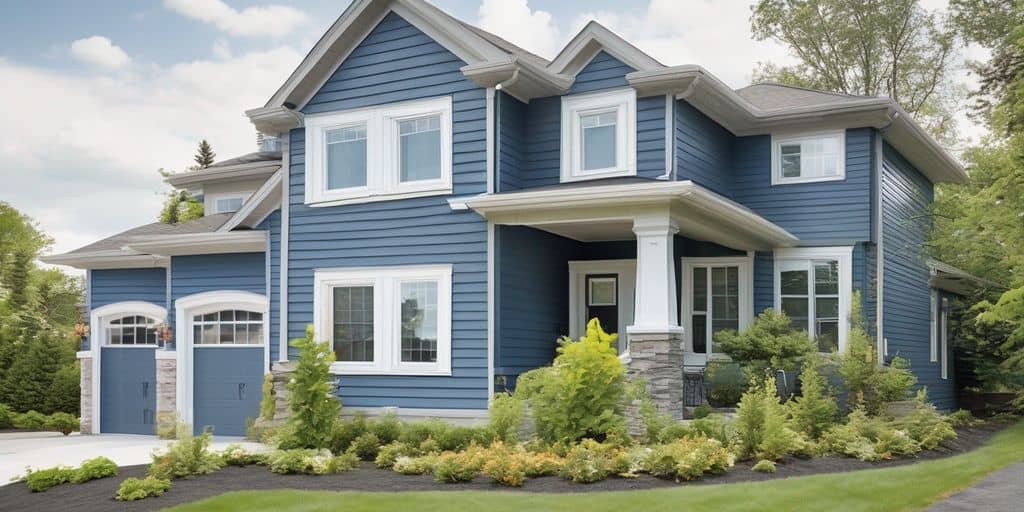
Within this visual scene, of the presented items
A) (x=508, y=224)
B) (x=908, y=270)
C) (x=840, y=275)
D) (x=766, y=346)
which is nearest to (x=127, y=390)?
(x=508, y=224)

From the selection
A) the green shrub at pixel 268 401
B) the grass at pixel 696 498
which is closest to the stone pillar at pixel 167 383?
the green shrub at pixel 268 401

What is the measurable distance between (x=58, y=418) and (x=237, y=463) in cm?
1009

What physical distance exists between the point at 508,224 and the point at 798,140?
19.5 ft

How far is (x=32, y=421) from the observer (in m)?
20.7

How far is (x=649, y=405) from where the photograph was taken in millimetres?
12266

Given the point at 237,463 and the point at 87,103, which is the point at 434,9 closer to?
the point at 237,463

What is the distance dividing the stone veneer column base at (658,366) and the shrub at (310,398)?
408 centimetres

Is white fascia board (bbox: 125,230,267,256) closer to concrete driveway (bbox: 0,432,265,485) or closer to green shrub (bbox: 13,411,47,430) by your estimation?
concrete driveway (bbox: 0,432,265,485)

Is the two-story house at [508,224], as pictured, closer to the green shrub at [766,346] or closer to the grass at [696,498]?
the green shrub at [766,346]

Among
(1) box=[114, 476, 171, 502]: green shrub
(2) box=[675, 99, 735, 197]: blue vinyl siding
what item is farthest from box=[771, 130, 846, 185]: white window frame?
(1) box=[114, 476, 171, 502]: green shrub

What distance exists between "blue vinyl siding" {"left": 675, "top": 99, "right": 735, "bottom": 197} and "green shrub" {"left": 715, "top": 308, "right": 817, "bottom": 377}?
2.53 metres

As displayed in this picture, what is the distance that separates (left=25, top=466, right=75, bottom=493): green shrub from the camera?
11.1 meters

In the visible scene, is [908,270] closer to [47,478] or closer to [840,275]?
[840,275]

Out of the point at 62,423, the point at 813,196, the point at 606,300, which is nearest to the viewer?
the point at 606,300
